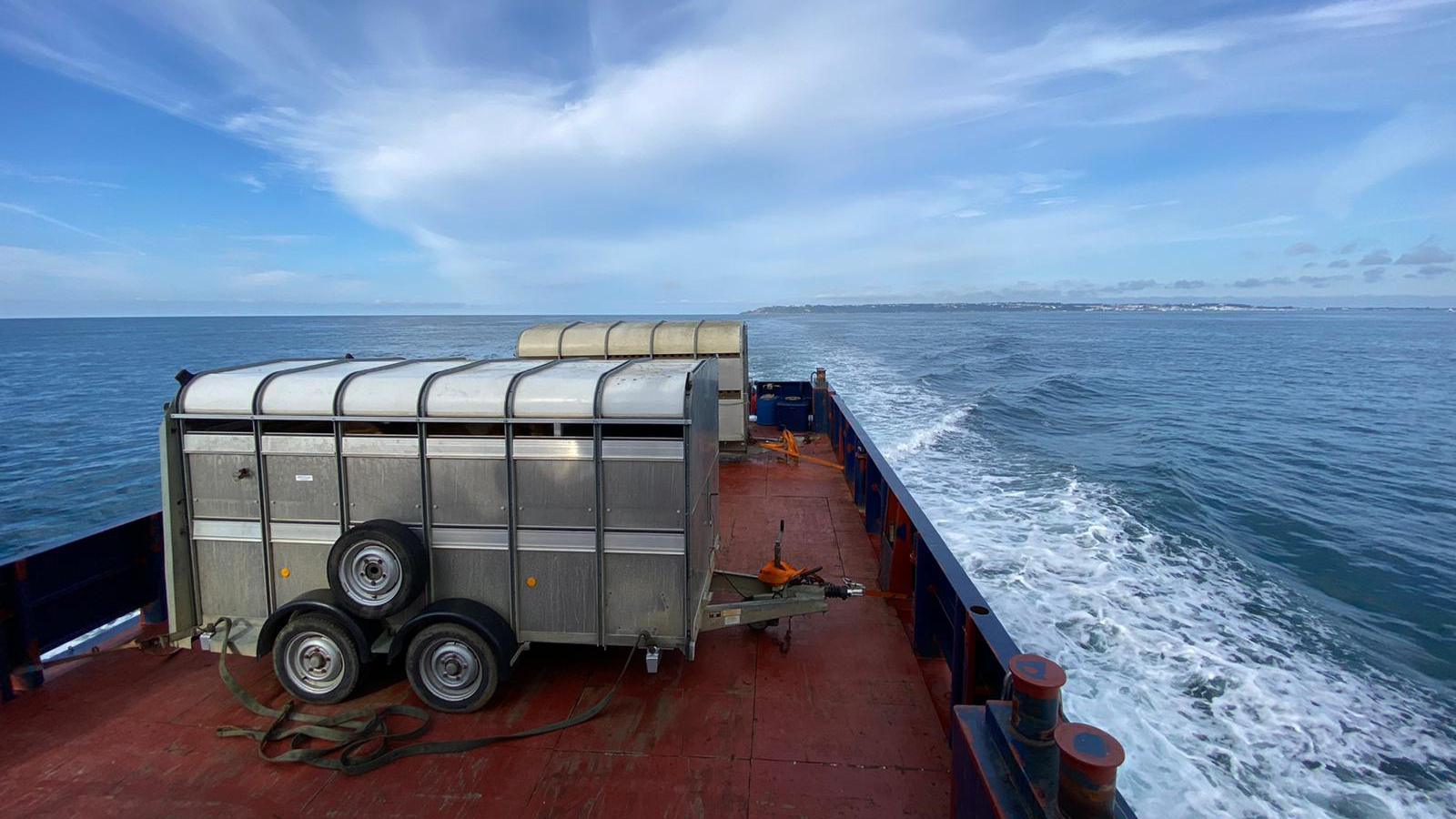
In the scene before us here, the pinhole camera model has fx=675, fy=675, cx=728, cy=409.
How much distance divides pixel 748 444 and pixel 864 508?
166 inches

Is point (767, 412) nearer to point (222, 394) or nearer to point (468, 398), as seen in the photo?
point (468, 398)

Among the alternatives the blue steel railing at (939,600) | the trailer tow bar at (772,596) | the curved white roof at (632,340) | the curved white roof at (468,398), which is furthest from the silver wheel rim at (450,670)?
the curved white roof at (632,340)

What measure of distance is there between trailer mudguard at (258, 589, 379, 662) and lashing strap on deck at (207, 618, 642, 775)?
0.27 m

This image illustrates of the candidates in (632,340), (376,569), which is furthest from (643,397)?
(632,340)

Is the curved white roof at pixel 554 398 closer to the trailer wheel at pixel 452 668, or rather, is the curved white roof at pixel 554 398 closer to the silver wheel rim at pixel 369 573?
the silver wheel rim at pixel 369 573

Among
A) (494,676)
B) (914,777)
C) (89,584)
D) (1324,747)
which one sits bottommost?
(1324,747)

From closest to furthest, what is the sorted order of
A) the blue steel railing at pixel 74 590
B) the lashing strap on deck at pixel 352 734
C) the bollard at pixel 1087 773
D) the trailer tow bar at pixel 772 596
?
the bollard at pixel 1087 773 < the lashing strap on deck at pixel 352 734 < the blue steel railing at pixel 74 590 < the trailer tow bar at pixel 772 596

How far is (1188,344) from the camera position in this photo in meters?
71.5

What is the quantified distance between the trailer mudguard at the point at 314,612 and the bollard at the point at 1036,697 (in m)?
4.20

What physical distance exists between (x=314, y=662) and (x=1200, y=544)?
544 inches

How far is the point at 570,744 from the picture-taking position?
449cm

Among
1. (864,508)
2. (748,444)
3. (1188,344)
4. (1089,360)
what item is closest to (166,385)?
(748,444)

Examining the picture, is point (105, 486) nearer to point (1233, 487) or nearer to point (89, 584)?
point (89, 584)

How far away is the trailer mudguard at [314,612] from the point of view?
182 inches
